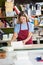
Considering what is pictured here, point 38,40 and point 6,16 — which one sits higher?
point 6,16

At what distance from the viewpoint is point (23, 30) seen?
140 cm

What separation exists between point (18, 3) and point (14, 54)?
1.83 feet

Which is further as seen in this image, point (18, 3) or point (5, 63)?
point (18, 3)

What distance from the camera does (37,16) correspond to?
1405 millimetres

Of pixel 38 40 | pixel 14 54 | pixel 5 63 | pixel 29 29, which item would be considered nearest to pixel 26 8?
pixel 29 29

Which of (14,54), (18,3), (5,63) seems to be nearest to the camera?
(5,63)

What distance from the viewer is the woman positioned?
1.39m

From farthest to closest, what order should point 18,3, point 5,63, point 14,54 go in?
point 18,3, point 14,54, point 5,63

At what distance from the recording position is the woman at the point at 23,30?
1391 millimetres

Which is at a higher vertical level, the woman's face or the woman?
the woman's face

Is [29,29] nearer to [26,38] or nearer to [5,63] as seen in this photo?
[26,38]

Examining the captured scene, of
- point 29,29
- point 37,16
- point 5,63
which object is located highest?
point 37,16

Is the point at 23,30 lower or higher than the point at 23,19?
lower

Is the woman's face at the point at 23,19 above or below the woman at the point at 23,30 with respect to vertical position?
above
